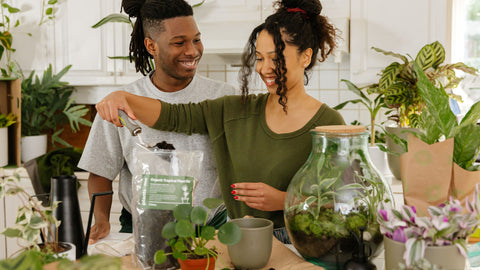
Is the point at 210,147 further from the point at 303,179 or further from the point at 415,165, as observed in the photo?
the point at 415,165

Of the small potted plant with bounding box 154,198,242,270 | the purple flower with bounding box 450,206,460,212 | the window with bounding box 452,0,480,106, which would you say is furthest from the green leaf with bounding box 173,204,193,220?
the window with bounding box 452,0,480,106

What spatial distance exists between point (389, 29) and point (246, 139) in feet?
4.94

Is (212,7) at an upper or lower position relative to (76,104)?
upper

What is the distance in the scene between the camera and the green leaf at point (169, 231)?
32.9 inches

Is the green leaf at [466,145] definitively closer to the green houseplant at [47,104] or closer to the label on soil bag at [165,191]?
the label on soil bag at [165,191]

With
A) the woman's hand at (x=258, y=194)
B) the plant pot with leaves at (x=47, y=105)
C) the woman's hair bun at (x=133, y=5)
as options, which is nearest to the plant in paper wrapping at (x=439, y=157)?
the woman's hand at (x=258, y=194)

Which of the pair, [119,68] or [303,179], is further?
[119,68]

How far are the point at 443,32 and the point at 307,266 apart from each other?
1919 millimetres

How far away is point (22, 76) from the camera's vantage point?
115 inches

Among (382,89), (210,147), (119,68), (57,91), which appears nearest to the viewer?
(210,147)

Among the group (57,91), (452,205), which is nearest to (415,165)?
(452,205)

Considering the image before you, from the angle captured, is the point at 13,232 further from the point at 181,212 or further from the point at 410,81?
the point at 410,81

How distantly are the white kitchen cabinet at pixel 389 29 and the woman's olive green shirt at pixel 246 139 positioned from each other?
4.40ft

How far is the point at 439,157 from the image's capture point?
0.90m
